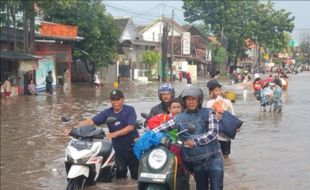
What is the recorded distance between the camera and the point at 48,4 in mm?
26406

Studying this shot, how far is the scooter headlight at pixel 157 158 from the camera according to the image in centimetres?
536

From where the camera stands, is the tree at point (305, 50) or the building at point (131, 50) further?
the tree at point (305, 50)

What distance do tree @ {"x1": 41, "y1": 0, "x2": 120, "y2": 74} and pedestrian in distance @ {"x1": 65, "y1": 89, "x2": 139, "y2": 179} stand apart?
32.6 meters

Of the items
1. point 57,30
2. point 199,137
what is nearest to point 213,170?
point 199,137

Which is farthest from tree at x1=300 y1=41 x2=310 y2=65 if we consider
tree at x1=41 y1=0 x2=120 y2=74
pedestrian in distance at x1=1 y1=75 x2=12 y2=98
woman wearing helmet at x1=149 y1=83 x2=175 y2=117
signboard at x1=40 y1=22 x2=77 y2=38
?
woman wearing helmet at x1=149 y1=83 x2=175 y2=117

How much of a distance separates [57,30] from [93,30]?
5.18 meters

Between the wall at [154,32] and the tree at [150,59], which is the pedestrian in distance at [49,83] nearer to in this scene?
the tree at [150,59]

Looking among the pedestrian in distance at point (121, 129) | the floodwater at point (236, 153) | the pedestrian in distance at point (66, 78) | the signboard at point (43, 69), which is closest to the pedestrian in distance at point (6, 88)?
the signboard at point (43, 69)

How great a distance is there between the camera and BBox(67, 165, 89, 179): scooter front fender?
22.3 feet

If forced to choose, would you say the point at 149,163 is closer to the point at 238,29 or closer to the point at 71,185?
the point at 71,185

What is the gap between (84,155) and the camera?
6.86m

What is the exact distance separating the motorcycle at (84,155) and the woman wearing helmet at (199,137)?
4.96ft

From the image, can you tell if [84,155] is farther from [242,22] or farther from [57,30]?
[242,22]

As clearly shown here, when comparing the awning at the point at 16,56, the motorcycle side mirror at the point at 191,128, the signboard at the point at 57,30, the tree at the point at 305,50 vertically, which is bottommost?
the motorcycle side mirror at the point at 191,128
